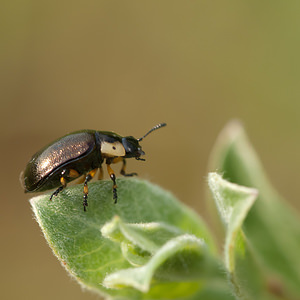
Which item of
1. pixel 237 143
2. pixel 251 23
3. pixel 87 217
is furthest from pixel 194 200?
pixel 87 217

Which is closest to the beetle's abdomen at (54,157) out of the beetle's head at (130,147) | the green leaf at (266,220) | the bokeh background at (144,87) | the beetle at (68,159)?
the beetle at (68,159)

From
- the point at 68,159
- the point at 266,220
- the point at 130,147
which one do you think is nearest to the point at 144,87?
the point at 130,147

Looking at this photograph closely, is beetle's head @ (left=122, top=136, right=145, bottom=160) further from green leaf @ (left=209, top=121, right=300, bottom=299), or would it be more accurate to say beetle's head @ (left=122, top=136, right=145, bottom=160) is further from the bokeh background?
the bokeh background

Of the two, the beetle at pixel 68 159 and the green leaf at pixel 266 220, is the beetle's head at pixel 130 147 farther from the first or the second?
the green leaf at pixel 266 220

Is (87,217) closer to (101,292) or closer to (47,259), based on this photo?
(101,292)

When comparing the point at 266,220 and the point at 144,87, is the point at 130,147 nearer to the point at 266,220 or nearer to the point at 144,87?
the point at 266,220
